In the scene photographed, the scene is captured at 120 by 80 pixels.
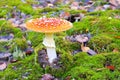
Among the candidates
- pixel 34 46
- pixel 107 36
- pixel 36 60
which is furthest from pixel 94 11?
pixel 36 60

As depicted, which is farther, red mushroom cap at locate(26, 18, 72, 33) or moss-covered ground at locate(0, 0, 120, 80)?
moss-covered ground at locate(0, 0, 120, 80)

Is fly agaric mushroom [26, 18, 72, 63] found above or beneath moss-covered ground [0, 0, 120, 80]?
above

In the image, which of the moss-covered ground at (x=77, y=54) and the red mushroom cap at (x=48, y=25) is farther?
the moss-covered ground at (x=77, y=54)

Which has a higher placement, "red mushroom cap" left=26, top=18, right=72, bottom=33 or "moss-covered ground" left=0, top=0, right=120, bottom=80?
"red mushroom cap" left=26, top=18, right=72, bottom=33

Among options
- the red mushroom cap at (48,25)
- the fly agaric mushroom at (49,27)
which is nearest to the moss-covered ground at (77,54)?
the fly agaric mushroom at (49,27)

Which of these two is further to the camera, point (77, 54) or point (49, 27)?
point (77, 54)

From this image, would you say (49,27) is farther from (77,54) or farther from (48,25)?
(77,54)

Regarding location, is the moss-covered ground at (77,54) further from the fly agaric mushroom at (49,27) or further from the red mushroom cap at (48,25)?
the red mushroom cap at (48,25)

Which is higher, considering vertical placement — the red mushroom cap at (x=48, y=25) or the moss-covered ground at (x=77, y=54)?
the red mushroom cap at (x=48, y=25)

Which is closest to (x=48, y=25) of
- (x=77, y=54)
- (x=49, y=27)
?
(x=49, y=27)

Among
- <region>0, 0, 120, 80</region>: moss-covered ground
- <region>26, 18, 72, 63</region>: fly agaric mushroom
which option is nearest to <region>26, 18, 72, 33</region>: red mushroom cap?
<region>26, 18, 72, 63</region>: fly agaric mushroom

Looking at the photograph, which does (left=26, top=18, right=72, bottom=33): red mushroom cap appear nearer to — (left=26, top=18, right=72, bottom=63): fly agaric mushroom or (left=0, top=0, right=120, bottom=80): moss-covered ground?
(left=26, top=18, right=72, bottom=63): fly agaric mushroom
